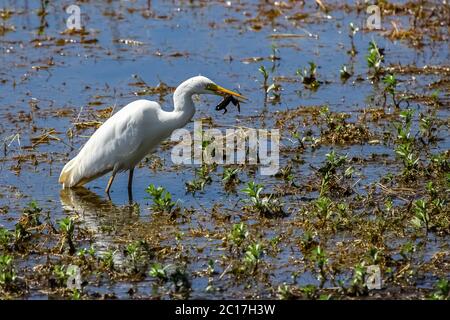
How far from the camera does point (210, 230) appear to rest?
8461 mm

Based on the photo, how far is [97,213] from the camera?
9.13 m

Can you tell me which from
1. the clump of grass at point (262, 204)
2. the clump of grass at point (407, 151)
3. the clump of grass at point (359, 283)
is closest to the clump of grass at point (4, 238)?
the clump of grass at point (262, 204)

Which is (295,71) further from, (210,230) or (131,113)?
(210,230)

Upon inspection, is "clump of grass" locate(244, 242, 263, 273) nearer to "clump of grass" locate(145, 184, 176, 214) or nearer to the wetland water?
the wetland water

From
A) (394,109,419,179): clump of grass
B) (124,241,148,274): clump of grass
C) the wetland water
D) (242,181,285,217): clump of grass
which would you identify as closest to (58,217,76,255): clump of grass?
the wetland water

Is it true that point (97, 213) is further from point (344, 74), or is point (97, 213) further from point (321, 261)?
point (344, 74)

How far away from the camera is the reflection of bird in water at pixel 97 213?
27.1 feet

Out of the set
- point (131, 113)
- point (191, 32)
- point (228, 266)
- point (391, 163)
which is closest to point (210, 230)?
point (228, 266)

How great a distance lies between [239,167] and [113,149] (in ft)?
3.72

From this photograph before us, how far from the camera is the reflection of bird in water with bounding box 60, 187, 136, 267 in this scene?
8.27 meters

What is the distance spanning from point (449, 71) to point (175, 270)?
19.6ft

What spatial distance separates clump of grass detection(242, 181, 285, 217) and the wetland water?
0.08 ft
